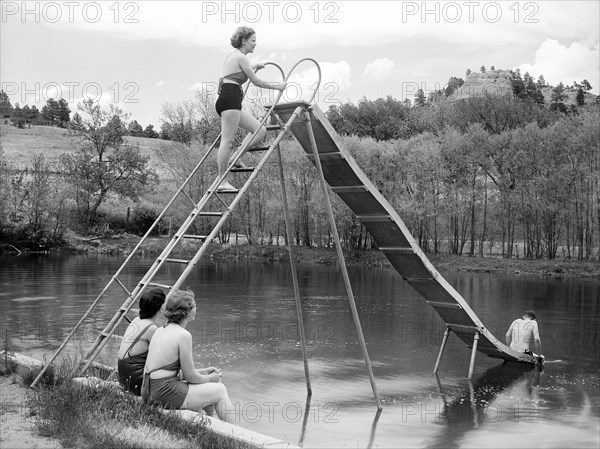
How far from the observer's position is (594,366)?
1436cm

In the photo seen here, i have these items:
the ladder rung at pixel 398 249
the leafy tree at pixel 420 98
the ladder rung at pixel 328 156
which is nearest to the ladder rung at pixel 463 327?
the ladder rung at pixel 398 249

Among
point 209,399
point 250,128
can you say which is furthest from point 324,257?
point 209,399

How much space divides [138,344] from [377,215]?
4475mm

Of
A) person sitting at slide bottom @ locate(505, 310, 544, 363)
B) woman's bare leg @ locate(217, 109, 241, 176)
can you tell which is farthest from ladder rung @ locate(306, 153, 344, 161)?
person sitting at slide bottom @ locate(505, 310, 544, 363)

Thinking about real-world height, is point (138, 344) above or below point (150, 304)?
below

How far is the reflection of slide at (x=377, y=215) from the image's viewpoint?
10.1 m

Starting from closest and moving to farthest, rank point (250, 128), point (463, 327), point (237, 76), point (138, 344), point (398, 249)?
point (138, 344)
point (237, 76)
point (250, 128)
point (398, 249)
point (463, 327)

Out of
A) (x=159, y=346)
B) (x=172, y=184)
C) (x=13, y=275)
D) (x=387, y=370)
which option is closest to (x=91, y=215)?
(x=172, y=184)

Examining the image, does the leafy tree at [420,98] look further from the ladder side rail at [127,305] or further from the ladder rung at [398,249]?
the ladder side rail at [127,305]

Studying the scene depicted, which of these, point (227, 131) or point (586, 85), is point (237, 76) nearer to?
point (227, 131)

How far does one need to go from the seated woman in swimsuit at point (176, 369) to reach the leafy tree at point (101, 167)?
5864 centimetres

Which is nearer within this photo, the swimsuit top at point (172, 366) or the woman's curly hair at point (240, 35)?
the swimsuit top at point (172, 366)

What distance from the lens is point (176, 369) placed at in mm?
7242

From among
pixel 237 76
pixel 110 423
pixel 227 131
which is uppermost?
pixel 237 76
